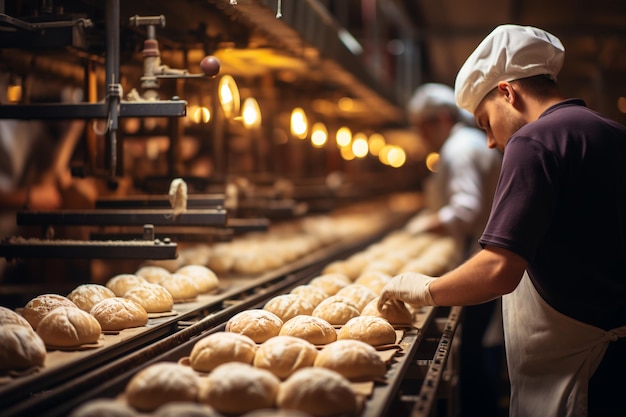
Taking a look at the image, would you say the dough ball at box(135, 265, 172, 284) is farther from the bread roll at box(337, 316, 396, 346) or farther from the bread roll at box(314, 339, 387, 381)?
the bread roll at box(314, 339, 387, 381)

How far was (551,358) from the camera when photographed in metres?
2.55

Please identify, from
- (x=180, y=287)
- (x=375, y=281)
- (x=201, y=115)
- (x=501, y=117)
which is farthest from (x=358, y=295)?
(x=201, y=115)

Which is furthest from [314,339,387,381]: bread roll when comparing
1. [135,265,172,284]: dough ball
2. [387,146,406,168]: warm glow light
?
[387,146,406,168]: warm glow light

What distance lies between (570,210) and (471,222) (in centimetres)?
294

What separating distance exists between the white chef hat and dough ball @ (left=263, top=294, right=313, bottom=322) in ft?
3.53

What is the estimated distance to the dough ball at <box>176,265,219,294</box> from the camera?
369cm

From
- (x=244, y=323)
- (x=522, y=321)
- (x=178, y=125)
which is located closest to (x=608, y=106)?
(x=178, y=125)

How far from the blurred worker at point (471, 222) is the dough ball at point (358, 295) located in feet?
6.17

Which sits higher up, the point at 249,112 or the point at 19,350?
the point at 249,112

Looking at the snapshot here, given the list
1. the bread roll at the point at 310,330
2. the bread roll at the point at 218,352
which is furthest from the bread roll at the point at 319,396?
the bread roll at the point at 310,330

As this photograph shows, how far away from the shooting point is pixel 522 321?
8.75ft

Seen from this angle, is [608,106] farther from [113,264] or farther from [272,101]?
[113,264]

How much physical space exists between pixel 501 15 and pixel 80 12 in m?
6.36

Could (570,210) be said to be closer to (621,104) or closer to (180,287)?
(180,287)
